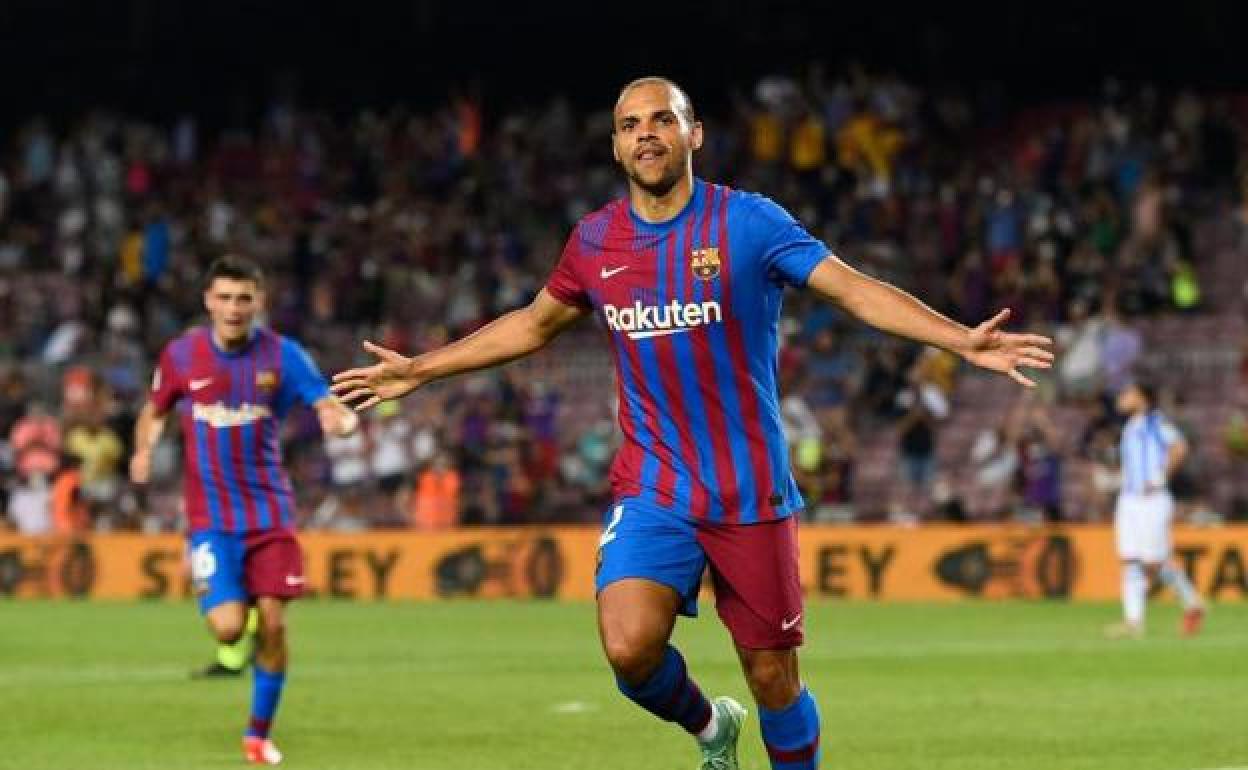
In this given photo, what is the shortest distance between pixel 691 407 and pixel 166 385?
19.5 feet

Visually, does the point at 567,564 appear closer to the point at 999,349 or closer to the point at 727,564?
the point at 727,564

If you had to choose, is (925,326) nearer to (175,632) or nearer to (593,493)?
(175,632)

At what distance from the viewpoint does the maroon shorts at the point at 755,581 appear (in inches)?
350

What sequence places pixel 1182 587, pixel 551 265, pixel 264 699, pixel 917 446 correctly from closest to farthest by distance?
1. pixel 264 699
2. pixel 1182 587
3. pixel 917 446
4. pixel 551 265

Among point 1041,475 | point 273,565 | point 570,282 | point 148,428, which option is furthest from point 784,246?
point 1041,475

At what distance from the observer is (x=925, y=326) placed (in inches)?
325

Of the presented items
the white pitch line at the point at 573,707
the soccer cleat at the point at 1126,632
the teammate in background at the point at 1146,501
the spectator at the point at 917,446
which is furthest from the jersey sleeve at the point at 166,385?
the spectator at the point at 917,446

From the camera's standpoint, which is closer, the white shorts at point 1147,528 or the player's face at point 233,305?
the player's face at point 233,305

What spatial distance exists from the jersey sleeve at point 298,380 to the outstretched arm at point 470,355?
4.48 meters

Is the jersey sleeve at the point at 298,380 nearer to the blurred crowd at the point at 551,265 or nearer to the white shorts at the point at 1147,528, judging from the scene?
the white shorts at the point at 1147,528

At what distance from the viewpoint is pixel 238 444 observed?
14047 mm

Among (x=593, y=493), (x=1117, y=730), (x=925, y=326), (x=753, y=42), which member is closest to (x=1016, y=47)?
(x=753, y=42)

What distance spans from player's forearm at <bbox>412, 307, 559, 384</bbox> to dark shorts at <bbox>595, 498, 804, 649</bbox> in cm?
70

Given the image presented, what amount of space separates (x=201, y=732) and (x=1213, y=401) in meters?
18.3
